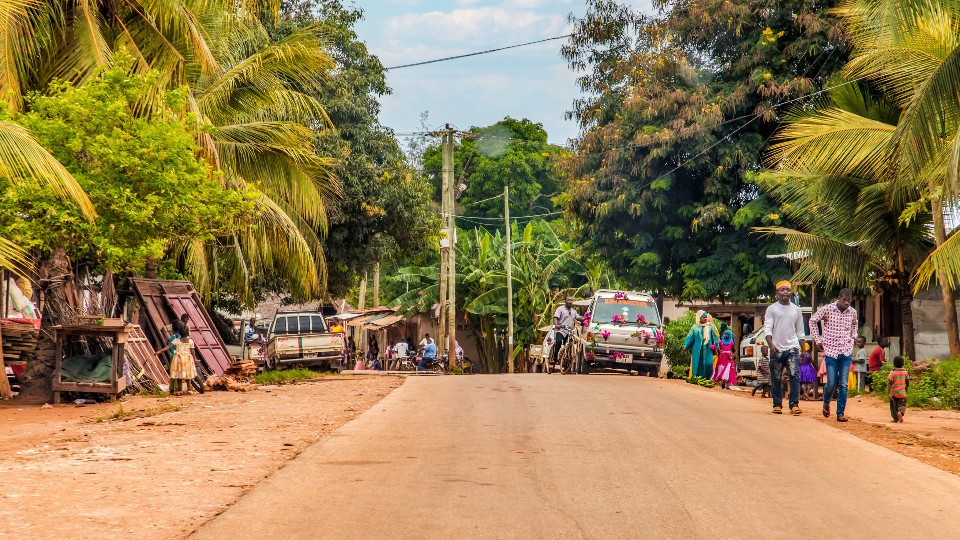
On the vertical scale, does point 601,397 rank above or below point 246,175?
below

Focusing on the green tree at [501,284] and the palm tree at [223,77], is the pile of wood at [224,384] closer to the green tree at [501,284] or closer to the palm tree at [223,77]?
the palm tree at [223,77]

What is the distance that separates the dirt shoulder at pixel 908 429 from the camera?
10789mm

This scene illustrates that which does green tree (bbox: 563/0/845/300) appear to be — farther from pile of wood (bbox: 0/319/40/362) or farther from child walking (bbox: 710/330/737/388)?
pile of wood (bbox: 0/319/40/362)

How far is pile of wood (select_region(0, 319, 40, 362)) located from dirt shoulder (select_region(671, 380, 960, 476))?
12.1m

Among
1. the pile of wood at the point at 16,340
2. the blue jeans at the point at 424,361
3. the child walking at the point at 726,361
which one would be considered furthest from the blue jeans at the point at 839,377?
the blue jeans at the point at 424,361

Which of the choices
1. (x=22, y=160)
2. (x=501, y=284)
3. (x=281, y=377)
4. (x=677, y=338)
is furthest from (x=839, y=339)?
(x=501, y=284)

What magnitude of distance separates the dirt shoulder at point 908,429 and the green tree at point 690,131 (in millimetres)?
12730

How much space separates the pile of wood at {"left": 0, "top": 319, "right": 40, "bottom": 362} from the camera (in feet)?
57.2

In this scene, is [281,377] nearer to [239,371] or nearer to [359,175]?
[239,371]

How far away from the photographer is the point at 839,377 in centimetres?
1423

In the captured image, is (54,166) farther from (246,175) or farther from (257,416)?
(246,175)

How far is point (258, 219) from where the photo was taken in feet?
73.0

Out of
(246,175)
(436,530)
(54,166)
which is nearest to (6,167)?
(54,166)

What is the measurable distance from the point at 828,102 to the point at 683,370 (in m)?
7.99
